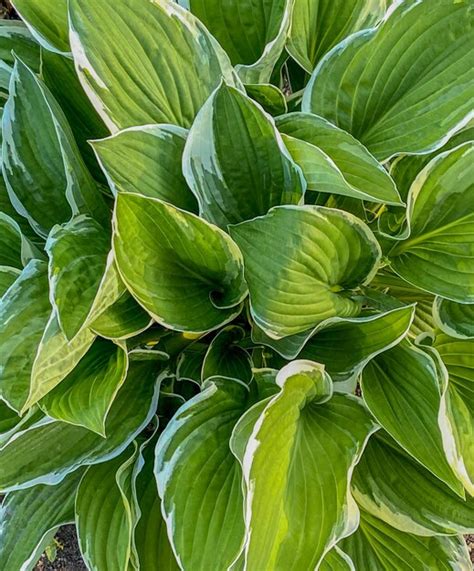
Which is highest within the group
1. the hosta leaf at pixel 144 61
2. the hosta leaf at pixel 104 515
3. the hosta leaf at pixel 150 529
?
the hosta leaf at pixel 144 61

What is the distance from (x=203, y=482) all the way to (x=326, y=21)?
592 millimetres

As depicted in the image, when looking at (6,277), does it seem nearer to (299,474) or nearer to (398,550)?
(299,474)

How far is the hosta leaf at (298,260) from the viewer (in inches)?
23.5

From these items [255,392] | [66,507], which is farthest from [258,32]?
[66,507]

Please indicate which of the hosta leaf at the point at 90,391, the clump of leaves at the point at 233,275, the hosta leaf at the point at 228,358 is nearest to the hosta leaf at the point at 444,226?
the clump of leaves at the point at 233,275

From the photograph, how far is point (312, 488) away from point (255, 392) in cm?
14

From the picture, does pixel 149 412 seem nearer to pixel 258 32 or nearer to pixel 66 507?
pixel 66 507

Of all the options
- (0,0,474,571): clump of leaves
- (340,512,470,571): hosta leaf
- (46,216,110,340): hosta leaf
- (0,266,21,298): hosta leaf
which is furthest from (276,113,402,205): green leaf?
(340,512,470,571): hosta leaf

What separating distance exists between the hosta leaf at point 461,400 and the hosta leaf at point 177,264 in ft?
0.85

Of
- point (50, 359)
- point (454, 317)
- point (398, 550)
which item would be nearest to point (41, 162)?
point (50, 359)

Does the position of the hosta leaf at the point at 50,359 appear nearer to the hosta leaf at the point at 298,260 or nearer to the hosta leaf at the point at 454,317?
the hosta leaf at the point at 298,260

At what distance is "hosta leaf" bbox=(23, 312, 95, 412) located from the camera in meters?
0.59

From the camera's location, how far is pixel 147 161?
0.67m

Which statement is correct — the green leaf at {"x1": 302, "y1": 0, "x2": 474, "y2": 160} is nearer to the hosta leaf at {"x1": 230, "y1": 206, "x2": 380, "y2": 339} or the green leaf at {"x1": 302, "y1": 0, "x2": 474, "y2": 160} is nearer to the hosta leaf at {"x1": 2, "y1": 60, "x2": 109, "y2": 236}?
the hosta leaf at {"x1": 230, "y1": 206, "x2": 380, "y2": 339}
